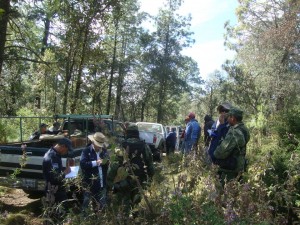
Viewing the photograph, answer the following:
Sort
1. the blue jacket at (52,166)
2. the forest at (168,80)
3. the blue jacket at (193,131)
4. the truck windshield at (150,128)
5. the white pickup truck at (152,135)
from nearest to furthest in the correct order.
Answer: the forest at (168,80) → the blue jacket at (52,166) → the blue jacket at (193,131) → the white pickup truck at (152,135) → the truck windshield at (150,128)

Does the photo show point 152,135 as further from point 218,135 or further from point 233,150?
point 233,150

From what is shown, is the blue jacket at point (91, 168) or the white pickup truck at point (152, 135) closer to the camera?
the blue jacket at point (91, 168)

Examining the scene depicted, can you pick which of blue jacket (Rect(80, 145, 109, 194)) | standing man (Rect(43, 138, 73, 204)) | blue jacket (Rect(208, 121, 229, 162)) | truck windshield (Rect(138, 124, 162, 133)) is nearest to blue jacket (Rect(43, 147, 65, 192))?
standing man (Rect(43, 138, 73, 204))

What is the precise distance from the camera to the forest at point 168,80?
3.07 meters

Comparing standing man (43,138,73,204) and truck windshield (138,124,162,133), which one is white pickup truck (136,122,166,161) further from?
standing man (43,138,73,204)

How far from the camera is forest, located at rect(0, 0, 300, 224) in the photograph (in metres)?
3.07

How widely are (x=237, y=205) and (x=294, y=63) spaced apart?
27504 mm

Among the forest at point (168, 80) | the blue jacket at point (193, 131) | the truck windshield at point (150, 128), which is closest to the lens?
the forest at point (168, 80)

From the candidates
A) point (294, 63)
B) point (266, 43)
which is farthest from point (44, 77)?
point (294, 63)

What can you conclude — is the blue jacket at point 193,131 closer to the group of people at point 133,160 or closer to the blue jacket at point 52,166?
→ the group of people at point 133,160

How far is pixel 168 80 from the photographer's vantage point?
4562 centimetres

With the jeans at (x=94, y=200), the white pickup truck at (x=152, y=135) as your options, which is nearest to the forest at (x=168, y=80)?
the jeans at (x=94, y=200)

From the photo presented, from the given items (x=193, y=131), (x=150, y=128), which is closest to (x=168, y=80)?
(x=150, y=128)

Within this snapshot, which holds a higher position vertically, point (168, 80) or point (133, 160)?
point (168, 80)
